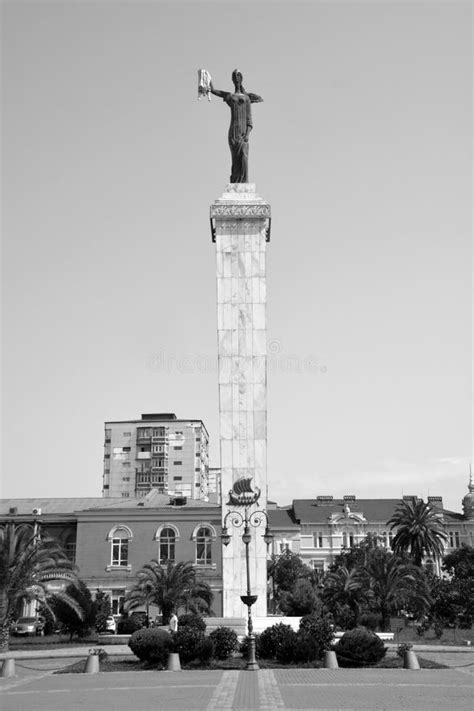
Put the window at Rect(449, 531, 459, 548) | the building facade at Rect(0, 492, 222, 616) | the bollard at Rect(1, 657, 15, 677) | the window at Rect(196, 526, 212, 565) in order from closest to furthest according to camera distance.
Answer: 1. the bollard at Rect(1, 657, 15, 677)
2. the building facade at Rect(0, 492, 222, 616)
3. the window at Rect(196, 526, 212, 565)
4. the window at Rect(449, 531, 459, 548)

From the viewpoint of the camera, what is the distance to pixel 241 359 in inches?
1545

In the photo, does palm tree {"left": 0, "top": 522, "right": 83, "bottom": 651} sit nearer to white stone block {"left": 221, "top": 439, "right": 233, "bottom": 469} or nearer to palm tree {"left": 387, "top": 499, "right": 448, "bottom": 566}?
white stone block {"left": 221, "top": 439, "right": 233, "bottom": 469}

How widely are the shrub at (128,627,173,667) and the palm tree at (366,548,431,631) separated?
24135mm

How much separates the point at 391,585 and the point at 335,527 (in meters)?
50.0

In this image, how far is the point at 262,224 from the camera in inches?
1610

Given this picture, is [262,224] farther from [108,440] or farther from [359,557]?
[108,440]

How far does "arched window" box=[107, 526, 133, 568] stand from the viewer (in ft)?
197

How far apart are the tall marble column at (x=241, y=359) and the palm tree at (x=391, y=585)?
12769mm

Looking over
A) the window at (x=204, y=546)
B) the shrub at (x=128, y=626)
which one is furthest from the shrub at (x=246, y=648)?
the window at (x=204, y=546)

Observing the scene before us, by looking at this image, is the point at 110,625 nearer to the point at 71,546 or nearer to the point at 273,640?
the point at 71,546

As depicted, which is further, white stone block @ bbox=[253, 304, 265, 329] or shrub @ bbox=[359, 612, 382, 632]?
shrub @ bbox=[359, 612, 382, 632]

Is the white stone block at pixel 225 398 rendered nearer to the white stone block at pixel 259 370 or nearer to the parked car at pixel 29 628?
the white stone block at pixel 259 370

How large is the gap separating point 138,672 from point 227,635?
337 centimetres

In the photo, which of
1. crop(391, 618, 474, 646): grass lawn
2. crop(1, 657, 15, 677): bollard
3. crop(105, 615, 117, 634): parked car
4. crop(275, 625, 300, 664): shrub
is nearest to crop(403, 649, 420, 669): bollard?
crop(275, 625, 300, 664): shrub
